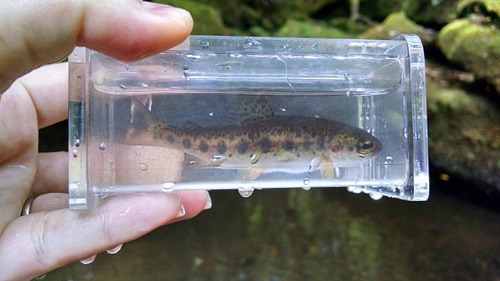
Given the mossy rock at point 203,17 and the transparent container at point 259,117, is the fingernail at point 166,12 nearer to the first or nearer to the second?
the transparent container at point 259,117

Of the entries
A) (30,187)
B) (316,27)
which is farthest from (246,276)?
(316,27)

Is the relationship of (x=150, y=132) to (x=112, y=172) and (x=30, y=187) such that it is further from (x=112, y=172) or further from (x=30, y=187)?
(x=30, y=187)

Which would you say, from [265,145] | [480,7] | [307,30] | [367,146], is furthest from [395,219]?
[307,30]

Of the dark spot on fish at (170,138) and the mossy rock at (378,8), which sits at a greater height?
the dark spot on fish at (170,138)

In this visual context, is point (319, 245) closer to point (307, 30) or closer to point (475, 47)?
point (475, 47)

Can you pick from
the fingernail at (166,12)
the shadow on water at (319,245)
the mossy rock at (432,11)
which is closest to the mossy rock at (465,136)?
the shadow on water at (319,245)

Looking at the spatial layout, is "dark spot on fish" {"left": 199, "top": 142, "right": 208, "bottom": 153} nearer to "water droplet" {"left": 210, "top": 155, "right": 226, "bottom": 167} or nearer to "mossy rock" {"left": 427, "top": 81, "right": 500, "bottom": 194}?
"water droplet" {"left": 210, "top": 155, "right": 226, "bottom": 167}
